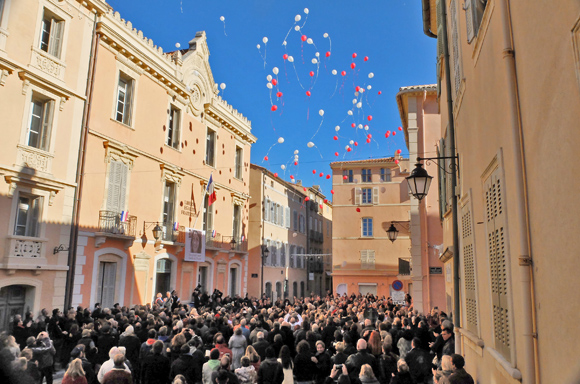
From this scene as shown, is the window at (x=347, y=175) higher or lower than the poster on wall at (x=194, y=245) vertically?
higher

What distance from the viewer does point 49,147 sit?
16219mm

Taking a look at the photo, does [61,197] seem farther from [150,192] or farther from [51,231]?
[150,192]

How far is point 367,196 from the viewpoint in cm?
4078

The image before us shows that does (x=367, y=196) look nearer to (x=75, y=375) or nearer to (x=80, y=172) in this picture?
(x=80, y=172)

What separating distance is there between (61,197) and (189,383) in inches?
459

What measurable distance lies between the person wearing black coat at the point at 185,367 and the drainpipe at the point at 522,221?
5.14 metres

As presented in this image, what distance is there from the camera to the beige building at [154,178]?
734 inches

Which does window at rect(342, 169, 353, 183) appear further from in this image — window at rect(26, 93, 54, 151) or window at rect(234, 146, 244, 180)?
window at rect(26, 93, 54, 151)

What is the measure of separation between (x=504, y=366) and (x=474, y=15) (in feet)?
14.2

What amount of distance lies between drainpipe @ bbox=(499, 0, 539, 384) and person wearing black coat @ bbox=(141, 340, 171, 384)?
18.4ft

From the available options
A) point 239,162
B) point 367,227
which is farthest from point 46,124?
point 367,227

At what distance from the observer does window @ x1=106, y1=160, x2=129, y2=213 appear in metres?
19.2

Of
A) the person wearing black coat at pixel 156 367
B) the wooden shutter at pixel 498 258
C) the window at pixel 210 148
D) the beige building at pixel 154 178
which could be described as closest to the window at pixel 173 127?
the beige building at pixel 154 178

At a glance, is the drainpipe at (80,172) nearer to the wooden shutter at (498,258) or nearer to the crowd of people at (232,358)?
the crowd of people at (232,358)
